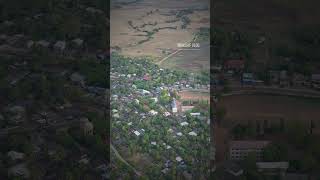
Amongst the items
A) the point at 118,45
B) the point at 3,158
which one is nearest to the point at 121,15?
the point at 118,45

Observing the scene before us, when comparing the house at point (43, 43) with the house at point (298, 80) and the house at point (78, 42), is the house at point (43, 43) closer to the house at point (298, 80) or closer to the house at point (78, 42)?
the house at point (78, 42)

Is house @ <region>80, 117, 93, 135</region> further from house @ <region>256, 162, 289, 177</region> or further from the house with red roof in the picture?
house @ <region>256, 162, 289, 177</region>

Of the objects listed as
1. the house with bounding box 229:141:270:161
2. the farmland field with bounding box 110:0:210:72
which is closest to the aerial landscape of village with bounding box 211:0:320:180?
the house with bounding box 229:141:270:161

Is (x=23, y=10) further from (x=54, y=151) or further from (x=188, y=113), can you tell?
(x=188, y=113)

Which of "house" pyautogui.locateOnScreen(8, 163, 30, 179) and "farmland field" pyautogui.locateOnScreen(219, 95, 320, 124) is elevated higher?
"farmland field" pyautogui.locateOnScreen(219, 95, 320, 124)

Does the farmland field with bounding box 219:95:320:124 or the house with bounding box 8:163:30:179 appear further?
the farmland field with bounding box 219:95:320:124

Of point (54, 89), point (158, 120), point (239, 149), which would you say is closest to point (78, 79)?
point (54, 89)

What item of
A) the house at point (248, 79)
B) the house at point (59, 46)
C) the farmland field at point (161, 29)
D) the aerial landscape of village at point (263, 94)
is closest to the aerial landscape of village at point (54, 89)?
the house at point (59, 46)
